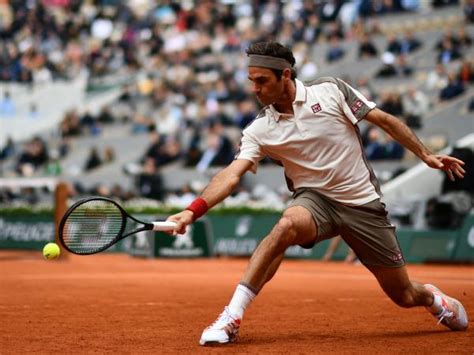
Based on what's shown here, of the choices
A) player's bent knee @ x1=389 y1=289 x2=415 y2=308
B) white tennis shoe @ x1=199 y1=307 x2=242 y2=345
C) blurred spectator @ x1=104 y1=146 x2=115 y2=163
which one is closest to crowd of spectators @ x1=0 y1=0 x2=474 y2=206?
blurred spectator @ x1=104 y1=146 x2=115 y2=163

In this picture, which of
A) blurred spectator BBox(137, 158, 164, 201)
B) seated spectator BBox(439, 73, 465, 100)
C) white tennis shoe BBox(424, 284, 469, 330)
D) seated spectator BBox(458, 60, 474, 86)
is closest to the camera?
white tennis shoe BBox(424, 284, 469, 330)

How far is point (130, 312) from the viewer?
1013 centimetres

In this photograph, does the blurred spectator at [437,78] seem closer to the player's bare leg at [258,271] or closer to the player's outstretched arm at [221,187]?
the player's outstretched arm at [221,187]

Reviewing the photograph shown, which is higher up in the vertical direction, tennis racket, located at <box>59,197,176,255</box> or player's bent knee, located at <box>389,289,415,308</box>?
tennis racket, located at <box>59,197,176,255</box>

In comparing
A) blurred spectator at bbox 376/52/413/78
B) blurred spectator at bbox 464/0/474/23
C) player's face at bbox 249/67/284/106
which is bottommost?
blurred spectator at bbox 376/52/413/78

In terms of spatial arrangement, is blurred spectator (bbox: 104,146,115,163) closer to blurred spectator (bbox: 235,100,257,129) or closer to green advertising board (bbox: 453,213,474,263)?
blurred spectator (bbox: 235,100,257,129)

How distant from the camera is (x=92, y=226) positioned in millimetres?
7844

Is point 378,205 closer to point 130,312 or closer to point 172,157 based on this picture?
point 130,312

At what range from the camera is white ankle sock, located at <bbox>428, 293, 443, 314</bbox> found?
8195mm

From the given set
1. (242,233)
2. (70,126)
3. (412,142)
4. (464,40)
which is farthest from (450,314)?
(70,126)

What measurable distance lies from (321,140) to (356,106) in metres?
0.36

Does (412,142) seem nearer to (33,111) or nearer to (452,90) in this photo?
(452,90)

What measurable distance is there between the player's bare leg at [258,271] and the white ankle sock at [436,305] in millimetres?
1324

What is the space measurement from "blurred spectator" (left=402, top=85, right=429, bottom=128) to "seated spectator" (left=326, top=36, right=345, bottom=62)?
4336 millimetres
